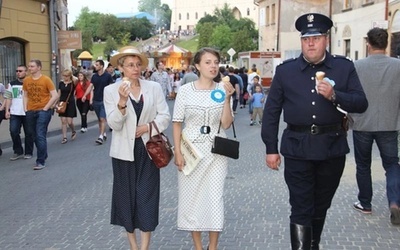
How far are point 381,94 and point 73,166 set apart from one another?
5.83 meters

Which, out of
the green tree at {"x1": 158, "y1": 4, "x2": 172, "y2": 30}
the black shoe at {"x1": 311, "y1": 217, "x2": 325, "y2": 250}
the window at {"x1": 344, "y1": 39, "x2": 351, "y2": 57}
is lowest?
the black shoe at {"x1": 311, "y1": 217, "x2": 325, "y2": 250}

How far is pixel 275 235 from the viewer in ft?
18.0

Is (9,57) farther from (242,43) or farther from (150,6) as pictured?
(150,6)

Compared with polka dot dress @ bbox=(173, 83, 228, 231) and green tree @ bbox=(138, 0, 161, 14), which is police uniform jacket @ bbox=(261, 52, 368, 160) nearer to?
polka dot dress @ bbox=(173, 83, 228, 231)

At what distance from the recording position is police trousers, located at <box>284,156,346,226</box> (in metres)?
4.31

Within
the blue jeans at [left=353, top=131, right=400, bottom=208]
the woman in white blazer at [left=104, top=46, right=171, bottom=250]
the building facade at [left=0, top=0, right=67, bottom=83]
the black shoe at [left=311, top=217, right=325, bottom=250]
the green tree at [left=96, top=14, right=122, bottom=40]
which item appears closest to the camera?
the black shoe at [left=311, top=217, right=325, bottom=250]

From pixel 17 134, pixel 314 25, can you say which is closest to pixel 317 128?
pixel 314 25

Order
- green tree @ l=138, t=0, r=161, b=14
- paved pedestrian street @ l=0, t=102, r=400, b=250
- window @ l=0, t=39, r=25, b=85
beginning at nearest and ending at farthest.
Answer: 1. paved pedestrian street @ l=0, t=102, r=400, b=250
2. window @ l=0, t=39, r=25, b=85
3. green tree @ l=138, t=0, r=161, b=14

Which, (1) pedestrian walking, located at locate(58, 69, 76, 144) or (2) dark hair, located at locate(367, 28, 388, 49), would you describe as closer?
(2) dark hair, located at locate(367, 28, 388, 49)

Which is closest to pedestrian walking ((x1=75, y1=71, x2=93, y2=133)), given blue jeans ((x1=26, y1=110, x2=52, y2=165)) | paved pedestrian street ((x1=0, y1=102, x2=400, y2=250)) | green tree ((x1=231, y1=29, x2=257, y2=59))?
paved pedestrian street ((x1=0, y1=102, x2=400, y2=250))

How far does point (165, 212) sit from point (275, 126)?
8.20 feet

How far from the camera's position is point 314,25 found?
4.17 metres

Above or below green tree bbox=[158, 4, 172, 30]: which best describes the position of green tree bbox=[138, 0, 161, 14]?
above

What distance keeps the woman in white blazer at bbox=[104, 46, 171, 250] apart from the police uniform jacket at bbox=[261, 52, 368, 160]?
1.11m
